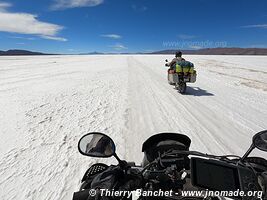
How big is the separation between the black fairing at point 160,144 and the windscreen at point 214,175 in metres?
0.84

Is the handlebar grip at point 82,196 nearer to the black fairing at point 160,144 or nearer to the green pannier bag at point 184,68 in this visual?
the black fairing at point 160,144

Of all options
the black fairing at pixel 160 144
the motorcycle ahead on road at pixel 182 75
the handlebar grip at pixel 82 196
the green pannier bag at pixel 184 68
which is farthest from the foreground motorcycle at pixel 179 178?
the green pannier bag at pixel 184 68

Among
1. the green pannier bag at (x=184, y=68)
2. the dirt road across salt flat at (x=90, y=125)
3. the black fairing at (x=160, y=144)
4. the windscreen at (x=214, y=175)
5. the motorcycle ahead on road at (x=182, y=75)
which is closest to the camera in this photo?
the windscreen at (x=214, y=175)

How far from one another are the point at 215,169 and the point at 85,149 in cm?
103

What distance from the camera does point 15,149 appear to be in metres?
4.58

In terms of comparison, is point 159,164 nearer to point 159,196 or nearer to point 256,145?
point 159,196

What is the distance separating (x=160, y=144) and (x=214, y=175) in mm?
1003

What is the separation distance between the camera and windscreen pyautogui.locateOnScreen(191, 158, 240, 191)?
136cm

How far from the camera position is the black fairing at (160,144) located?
2336 mm

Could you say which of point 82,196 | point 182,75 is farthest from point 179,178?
point 182,75

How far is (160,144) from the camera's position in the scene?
2.39m

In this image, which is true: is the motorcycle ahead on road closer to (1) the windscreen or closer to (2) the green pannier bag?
(2) the green pannier bag

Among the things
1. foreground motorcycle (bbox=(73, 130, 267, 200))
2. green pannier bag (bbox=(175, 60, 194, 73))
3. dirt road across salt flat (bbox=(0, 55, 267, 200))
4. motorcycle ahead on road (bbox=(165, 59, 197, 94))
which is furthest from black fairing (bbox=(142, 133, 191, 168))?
green pannier bag (bbox=(175, 60, 194, 73))

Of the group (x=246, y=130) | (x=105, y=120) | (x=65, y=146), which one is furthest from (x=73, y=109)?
(x=246, y=130)
